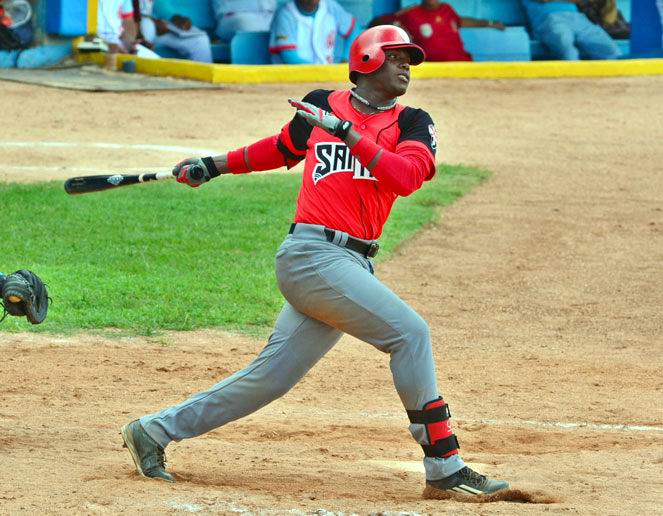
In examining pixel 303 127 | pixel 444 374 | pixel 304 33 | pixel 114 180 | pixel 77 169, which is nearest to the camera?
pixel 303 127

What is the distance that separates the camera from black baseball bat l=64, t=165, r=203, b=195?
526 cm

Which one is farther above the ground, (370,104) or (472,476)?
(370,104)

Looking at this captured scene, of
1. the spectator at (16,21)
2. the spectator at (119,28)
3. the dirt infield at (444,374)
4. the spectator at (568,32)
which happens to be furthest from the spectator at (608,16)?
the spectator at (16,21)

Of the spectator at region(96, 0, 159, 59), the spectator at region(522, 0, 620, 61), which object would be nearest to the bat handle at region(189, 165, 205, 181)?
the spectator at region(96, 0, 159, 59)

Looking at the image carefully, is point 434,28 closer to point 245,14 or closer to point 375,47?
A: point 245,14

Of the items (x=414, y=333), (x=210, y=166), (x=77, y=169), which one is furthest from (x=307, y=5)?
(x=414, y=333)

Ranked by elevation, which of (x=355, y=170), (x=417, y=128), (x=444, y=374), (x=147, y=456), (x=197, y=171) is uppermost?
(x=417, y=128)

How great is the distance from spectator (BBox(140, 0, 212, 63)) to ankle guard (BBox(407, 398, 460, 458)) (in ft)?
44.9

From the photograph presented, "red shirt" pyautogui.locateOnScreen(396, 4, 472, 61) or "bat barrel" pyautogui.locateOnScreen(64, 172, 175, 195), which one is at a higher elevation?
"bat barrel" pyautogui.locateOnScreen(64, 172, 175, 195)

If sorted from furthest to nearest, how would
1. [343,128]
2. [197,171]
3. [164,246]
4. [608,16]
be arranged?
[608,16] → [164,246] → [197,171] → [343,128]

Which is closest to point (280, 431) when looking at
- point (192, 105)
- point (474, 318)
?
point (474, 318)

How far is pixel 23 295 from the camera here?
16.9 ft

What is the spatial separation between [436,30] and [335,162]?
1357cm

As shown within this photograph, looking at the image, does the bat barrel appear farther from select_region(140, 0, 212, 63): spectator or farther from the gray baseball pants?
select_region(140, 0, 212, 63): spectator
